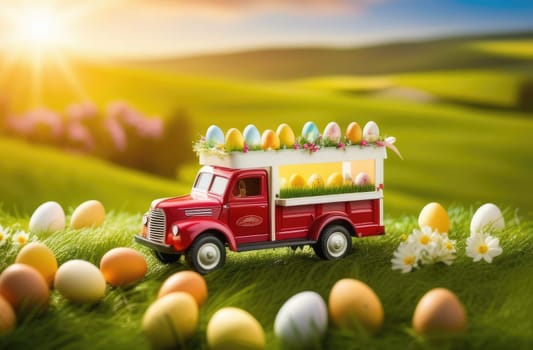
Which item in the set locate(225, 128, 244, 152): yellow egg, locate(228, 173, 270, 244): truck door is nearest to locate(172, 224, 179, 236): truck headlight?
locate(228, 173, 270, 244): truck door

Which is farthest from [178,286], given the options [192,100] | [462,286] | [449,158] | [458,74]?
[458,74]

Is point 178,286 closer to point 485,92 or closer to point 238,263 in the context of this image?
point 238,263

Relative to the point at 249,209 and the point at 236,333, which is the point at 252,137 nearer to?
the point at 249,209

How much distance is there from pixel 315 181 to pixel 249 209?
56 cm

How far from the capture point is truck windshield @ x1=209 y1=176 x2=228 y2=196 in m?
4.89

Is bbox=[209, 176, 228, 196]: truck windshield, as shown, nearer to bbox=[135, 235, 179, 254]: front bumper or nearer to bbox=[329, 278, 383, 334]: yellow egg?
bbox=[135, 235, 179, 254]: front bumper

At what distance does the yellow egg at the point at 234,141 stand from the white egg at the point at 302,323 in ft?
4.77

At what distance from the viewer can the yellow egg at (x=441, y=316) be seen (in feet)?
11.8

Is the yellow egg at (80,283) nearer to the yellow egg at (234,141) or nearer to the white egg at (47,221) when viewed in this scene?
the yellow egg at (234,141)

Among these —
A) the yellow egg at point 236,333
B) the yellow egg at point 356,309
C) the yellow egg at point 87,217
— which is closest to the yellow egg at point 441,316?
the yellow egg at point 356,309

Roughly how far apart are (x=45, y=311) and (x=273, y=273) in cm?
135

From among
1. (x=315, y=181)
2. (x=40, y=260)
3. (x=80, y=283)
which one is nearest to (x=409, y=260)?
(x=315, y=181)

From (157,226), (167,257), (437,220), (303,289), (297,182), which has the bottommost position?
(303,289)

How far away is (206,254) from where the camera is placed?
4672 millimetres
